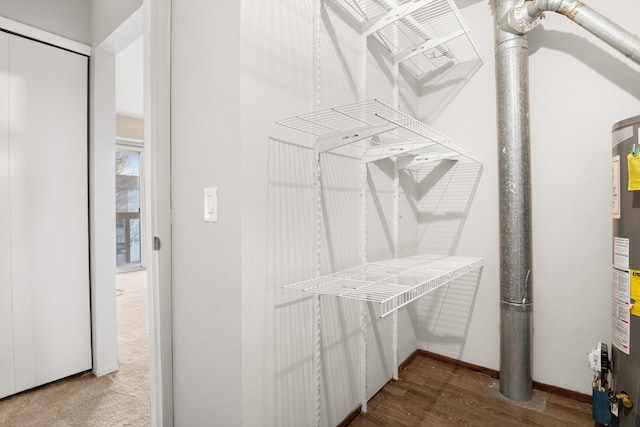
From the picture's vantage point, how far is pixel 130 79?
138 inches

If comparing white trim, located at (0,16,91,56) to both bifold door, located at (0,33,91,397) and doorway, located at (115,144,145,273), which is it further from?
doorway, located at (115,144,145,273)

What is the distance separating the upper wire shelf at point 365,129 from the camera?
43.9 inches

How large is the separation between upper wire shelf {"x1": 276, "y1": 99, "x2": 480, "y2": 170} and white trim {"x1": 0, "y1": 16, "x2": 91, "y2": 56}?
1.78 meters

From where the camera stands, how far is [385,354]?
6.05 feet

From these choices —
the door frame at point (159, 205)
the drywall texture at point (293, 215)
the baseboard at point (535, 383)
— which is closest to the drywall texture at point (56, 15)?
the door frame at point (159, 205)

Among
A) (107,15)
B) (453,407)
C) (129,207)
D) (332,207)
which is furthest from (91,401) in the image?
(129,207)

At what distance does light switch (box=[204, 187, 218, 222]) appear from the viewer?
114 cm

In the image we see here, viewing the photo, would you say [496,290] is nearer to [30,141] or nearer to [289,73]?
[289,73]

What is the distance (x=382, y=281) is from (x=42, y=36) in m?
2.38

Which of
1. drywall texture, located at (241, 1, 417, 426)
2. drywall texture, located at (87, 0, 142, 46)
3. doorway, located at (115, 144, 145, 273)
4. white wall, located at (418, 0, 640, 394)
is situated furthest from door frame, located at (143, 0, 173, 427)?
doorway, located at (115, 144, 145, 273)

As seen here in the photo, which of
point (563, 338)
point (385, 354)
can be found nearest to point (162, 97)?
point (385, 354)

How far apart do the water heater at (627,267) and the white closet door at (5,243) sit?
3.02 meters

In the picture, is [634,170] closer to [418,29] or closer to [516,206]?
[516,206]

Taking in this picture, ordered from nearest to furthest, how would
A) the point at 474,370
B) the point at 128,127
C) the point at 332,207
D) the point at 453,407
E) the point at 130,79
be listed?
the point at 332,207, the point at 453,407, the point at 474,370, the point at 130,79, the point at 128,127
